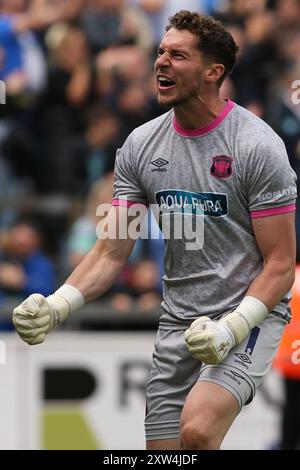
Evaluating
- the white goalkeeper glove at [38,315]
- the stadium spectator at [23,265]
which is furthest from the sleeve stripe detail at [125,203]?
the stadium spectator at [23,265]

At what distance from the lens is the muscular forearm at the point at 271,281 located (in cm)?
578

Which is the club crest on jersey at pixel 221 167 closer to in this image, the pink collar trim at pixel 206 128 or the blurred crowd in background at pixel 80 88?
the pink collar trim at pixel 206 128

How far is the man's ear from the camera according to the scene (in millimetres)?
5910

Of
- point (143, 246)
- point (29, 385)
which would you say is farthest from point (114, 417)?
point (143, 246)

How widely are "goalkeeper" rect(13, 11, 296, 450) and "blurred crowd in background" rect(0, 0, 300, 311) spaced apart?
4.26m

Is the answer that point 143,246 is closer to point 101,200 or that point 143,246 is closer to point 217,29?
point 101,200

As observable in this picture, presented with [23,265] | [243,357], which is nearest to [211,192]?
[243,357]

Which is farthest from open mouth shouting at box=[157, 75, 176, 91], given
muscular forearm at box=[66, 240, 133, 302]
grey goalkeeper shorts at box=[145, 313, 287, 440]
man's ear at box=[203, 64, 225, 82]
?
grey goalkeeper shorts at box=[145, 313, 287, 440]

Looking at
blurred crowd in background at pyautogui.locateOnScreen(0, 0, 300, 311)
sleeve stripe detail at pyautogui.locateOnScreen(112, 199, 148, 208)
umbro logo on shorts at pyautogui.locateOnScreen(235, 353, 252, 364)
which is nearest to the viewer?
umbro logo on shorts at pyautogui.locateOnScreen(235, 353, 252, 364)

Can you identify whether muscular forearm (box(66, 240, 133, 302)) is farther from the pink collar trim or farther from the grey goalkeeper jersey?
the pink collar trim

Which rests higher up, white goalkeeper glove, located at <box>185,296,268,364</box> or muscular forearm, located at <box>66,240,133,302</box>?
muscular forearm, located at <box>66,240,133,302</box>

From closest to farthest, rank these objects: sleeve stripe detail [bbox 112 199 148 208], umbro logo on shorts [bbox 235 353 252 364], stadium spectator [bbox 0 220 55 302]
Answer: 1. umbro logo on shorts [bbox 235 353 252 364]
2. sleeve stripe detail [bbox 112 199 148 208]
3. stadium spectator [bbox 0 220 55 302]

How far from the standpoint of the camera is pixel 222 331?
18.5 feet

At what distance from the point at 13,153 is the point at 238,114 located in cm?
511
